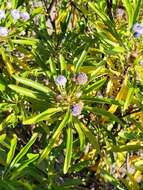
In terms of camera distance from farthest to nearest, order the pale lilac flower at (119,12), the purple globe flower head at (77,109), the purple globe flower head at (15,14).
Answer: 1. the pale lilac flower at (119,12)
2. the purple globe flower head at (15,14)
3. the purple globe flower head at (77,109)

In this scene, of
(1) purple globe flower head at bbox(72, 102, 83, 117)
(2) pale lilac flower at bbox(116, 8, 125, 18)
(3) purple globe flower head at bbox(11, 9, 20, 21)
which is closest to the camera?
(1) purple globe flower head at bbox(72, 102, 83, 117)

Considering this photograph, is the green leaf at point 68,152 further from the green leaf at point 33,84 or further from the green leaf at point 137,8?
the green leaf at point 137,8

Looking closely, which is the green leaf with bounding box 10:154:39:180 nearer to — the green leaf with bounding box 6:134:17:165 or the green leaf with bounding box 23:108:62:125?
the green leaf with bounding box 6:134:17:165

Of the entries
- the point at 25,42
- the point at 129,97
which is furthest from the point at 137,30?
the point at 25,42

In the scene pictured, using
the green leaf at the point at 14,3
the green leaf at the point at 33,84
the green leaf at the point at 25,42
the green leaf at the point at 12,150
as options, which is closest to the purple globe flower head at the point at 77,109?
the green leaf at the point at 33,84

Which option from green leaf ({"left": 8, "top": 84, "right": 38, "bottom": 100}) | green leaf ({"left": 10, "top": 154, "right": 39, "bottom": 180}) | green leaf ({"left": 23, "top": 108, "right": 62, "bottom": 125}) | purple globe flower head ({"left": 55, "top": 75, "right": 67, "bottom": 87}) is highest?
purple globe flower head ({"left": 55, "top": 75, "right": 67, "bottom": 87})

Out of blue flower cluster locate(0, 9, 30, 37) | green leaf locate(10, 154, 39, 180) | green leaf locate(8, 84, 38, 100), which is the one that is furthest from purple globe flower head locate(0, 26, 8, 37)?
green leaf locate(10, 154, 39, 180)

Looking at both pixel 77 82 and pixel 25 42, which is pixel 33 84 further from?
pixel 25 42

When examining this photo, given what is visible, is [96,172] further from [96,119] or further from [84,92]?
[84,92]
